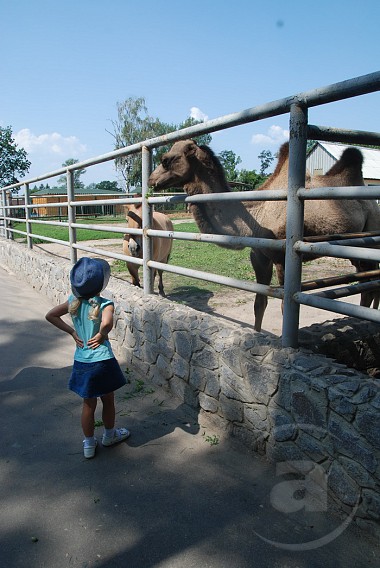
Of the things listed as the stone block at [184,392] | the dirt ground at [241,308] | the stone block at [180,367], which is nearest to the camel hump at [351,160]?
the dirt ground at [241,308]

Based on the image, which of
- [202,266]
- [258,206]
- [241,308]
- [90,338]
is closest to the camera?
[90,338]

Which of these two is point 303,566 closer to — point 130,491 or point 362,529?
point 362,529

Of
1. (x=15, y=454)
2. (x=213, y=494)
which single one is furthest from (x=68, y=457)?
(x=213, y=494)

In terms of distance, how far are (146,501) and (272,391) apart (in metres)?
0.92

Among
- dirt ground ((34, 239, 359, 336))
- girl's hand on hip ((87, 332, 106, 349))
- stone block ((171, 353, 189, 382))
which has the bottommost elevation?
dirt ground ((34, 239, 359, 336))

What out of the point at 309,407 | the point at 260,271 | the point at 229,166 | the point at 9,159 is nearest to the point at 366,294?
the point at 260,271

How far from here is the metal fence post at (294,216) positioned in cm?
242

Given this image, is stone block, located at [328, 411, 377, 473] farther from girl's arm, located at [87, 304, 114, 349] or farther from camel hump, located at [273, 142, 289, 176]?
camel hump, located at [273, 142, 289, 176]

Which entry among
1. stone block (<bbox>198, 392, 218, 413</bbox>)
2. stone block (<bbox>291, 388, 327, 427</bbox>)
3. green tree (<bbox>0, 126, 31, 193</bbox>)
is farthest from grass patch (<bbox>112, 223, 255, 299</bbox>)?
green tree (<bbox>0, 126, 31, 193</bbox>)

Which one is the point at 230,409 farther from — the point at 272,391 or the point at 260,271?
the point at 260,271

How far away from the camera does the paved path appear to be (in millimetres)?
1981

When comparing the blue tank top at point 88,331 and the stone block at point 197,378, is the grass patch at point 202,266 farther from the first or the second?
the blue tank top at point 88,331

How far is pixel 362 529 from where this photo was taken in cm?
208

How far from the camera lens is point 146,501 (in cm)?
236
